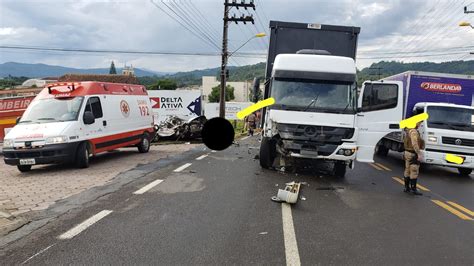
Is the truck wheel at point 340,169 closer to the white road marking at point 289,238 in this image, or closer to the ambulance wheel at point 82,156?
the white road marking at point 289,238

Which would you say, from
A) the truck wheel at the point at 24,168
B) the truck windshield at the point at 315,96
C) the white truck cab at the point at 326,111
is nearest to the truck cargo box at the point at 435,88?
the white truck cab at the point at 326,111

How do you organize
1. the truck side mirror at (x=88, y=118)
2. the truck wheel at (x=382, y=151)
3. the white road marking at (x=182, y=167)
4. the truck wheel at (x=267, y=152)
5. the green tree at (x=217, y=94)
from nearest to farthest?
the truck wheel at (x=267, y=152)
the white road marking at (x=182, y=167)
the truck side mirror at (x=88, y=118)
the truck wheel at (x=382, y=151)
the green tree at (x=217, y=94)

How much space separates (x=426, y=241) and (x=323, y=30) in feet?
25.6

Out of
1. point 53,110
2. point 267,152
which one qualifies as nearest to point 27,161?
point 53,110

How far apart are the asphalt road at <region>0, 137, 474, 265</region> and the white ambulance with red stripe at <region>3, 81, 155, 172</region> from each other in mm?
2744

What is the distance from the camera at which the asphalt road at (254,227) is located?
460 centimetres

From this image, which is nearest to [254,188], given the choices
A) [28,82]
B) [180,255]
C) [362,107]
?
[362,107]

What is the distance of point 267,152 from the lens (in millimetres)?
10617

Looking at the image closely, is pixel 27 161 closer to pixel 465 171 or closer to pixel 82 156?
pixel 82 156

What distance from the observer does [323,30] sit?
11.9 m

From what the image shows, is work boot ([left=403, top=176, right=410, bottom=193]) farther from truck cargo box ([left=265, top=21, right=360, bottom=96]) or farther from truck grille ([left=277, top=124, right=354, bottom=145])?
truck cargo box ([left=265, top=21, right=360, bottom=96])

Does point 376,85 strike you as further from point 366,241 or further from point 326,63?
point 366,241

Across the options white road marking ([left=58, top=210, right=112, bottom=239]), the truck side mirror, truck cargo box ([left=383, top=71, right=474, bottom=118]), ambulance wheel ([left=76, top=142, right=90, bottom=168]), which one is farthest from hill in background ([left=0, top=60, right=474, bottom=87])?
white road marking ([left=58, top=210, right=112, bottom=239])

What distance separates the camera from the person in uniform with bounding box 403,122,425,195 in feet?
28.9
